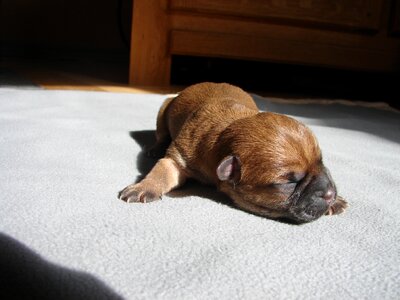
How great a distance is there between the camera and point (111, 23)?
19.3ft

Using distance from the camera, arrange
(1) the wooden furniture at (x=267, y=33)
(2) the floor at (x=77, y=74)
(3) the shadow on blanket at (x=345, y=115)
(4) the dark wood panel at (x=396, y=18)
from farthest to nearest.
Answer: (4) the dark wood panel at (x=396, y=18)
(1) the wooden furniture at (x=267, y=33)
(2) the floor at (x=77, y=74)
(3) the shadow on blanket at (x=345, y=115)

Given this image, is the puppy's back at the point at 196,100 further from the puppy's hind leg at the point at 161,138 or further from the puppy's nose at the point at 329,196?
the puppy's nose at the point at 329,196

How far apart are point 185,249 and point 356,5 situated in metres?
3.52

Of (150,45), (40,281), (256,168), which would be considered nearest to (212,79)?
(150,45)

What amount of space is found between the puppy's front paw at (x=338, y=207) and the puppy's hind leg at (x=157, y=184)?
473 millimetres

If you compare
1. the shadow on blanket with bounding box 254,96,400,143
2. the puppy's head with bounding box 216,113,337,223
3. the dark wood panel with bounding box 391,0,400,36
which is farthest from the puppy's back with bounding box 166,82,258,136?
the dark wood panel with bounding box 391,0,400,36

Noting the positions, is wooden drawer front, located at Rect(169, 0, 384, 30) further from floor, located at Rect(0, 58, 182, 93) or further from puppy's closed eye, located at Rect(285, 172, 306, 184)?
puppy's closed eye, located at Rect(285, 172, 306, 184)

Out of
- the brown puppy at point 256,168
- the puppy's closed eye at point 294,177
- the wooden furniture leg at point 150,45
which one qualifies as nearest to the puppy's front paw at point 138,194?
the brown puppy at point 256,168

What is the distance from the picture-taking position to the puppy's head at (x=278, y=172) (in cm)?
119

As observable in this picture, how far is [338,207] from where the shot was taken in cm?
132

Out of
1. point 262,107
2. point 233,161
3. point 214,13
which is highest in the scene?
point 214,13

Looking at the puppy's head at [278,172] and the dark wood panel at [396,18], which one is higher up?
the dark wood panel at [396,18]

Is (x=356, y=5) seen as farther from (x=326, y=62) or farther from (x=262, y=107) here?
(x=262, y=107)

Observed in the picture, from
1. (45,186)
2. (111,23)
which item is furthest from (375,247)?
(111,23)
